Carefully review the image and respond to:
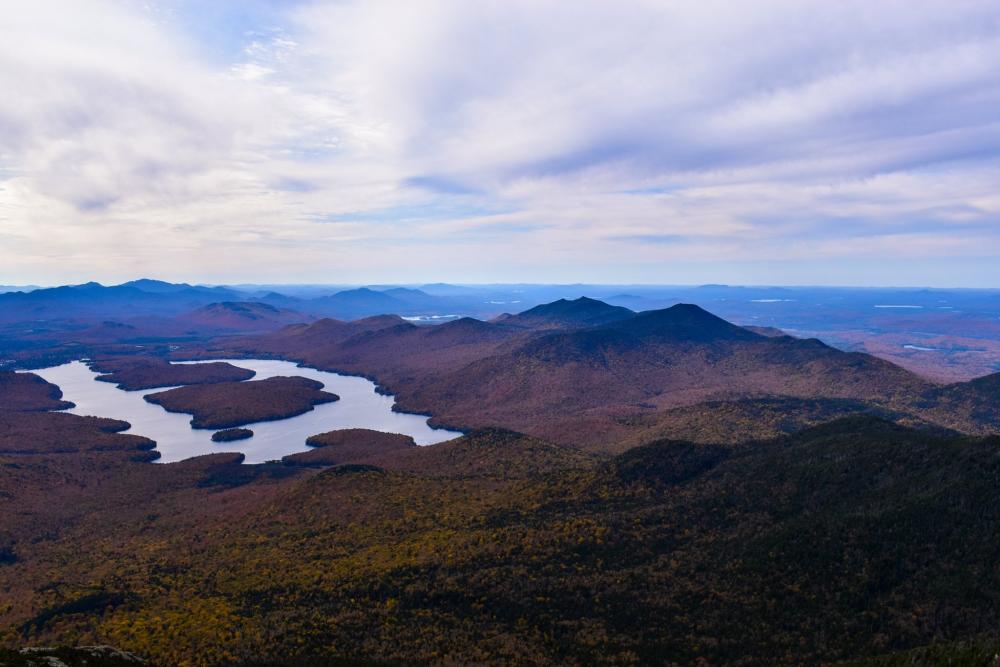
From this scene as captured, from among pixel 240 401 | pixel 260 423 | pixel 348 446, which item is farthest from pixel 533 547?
pixel 240 401

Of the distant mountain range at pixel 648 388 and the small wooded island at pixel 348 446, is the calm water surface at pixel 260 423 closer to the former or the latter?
the small wooded island at pixel 348 446

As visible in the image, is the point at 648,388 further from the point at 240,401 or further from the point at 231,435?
the point at 240,401

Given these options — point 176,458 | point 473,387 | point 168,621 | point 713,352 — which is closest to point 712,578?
point 168,621

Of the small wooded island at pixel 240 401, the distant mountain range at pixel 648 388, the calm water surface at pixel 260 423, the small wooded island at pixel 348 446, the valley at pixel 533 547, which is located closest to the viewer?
the valley at pixel 533 547

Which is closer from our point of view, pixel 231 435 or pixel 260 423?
pixel 231 435

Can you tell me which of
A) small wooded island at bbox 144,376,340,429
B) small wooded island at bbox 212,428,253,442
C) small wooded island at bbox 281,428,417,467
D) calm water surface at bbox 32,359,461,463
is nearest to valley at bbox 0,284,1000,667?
small wooded island at bbox 281,428,417,467

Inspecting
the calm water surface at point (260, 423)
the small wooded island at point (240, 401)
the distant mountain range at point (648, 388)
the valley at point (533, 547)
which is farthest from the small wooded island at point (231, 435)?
the distant mountain range at point (648, 388)

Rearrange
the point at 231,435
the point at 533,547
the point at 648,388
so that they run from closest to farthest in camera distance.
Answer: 1. the point at 533,547
2. the point at 231,435
3. the point at 648,388
